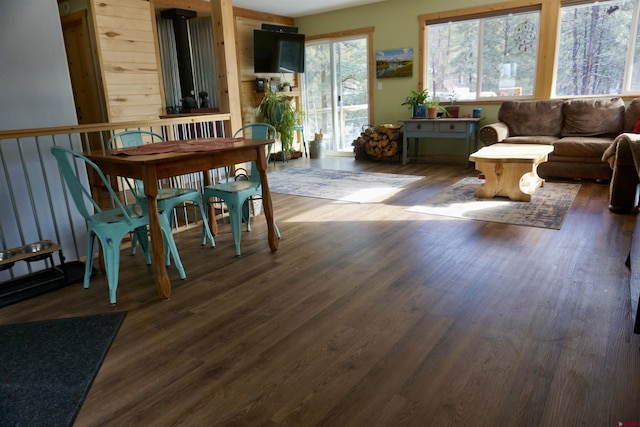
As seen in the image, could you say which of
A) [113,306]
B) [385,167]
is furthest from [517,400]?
[385,167]

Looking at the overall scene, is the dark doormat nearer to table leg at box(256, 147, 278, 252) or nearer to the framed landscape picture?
table leg at box(256, 147, 278, 252)

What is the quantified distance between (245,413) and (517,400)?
99 cm

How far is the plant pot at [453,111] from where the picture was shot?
258 inches

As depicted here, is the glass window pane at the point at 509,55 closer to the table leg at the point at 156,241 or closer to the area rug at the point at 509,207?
the area rug at the point at 509,207

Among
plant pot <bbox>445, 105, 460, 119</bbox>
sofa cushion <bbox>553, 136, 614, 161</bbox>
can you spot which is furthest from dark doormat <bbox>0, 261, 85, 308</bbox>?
plant pot <bbox>445, 105, 460, 119</bbox>

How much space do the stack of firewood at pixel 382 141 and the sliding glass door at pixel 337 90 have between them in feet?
2.43

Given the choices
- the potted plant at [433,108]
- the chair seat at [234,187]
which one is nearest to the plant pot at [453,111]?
the potted plant at [433,108]

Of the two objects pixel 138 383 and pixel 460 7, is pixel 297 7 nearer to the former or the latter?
pixel 460 7

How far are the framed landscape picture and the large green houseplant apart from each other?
64.6 inches

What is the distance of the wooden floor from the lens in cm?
160

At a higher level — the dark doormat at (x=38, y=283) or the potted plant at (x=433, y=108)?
the potted plant at (x=433, y=108)

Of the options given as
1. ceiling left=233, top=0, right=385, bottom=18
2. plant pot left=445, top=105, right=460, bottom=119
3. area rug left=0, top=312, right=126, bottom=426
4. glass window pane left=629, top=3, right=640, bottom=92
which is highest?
ceiling left=233, top=0, right=385, bottom=18

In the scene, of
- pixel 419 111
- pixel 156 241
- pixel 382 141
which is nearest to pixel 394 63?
pixel 419 111

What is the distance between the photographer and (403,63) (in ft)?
23.3
